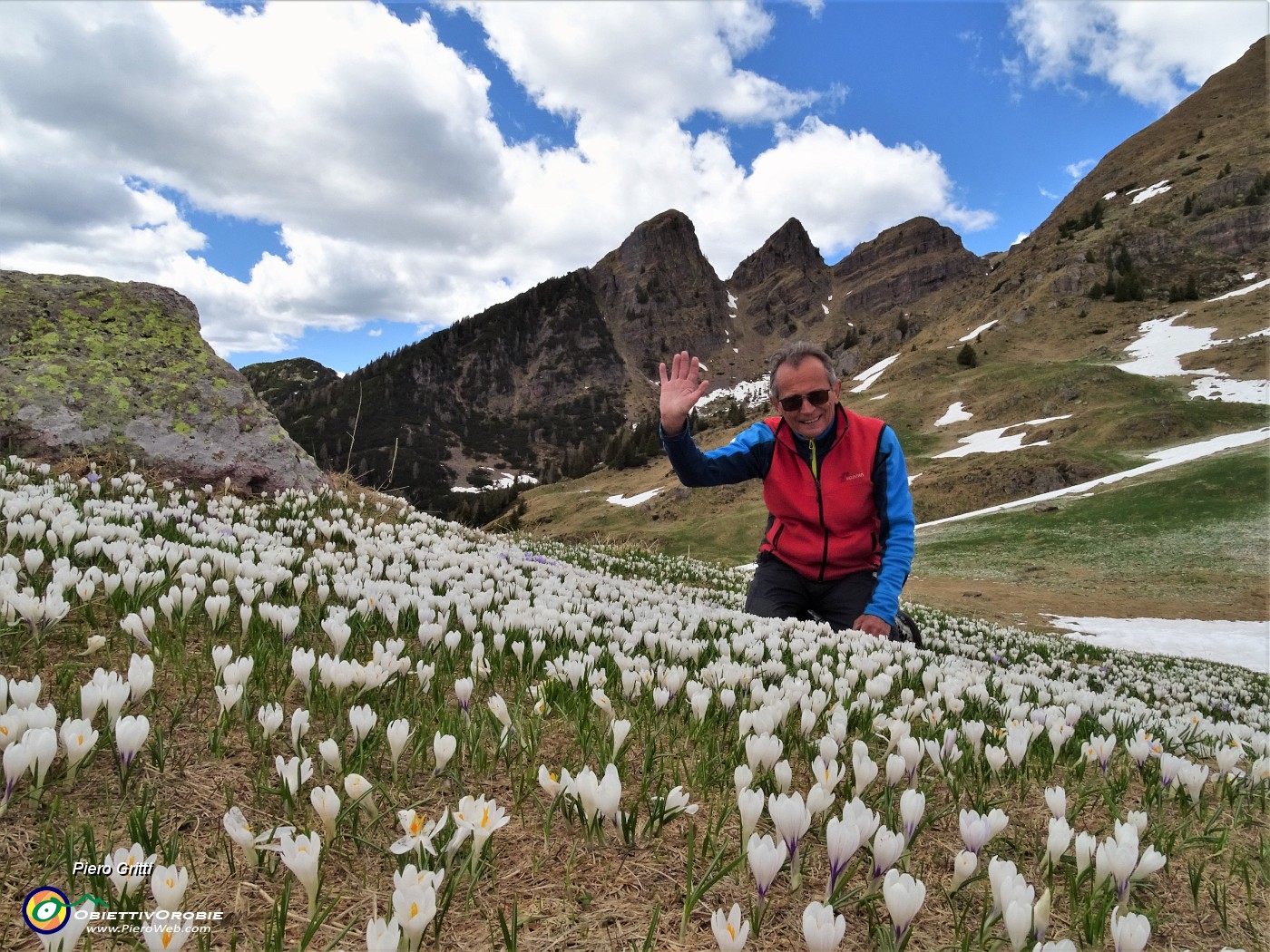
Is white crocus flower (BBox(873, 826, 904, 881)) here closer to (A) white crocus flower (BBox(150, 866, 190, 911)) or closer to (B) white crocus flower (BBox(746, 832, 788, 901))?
(B) white crocus flower (BBox(746, 832, 788, 901))

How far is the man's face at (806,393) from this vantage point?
704cm

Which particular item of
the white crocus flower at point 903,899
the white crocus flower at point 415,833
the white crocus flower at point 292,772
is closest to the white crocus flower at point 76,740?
the white crocus flower at point 292,772

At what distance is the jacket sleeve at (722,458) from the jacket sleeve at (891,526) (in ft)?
4.45

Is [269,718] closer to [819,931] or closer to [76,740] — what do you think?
[76,740]

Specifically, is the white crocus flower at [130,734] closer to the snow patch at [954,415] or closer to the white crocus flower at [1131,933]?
the white crocus flower at [1131,933]

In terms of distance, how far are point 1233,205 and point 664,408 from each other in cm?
13384

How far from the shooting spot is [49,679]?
3.07 m

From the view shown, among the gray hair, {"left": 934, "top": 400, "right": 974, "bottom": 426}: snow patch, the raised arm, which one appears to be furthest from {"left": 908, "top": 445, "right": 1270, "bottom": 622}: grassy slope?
{"left": 934, "top": 400, "right": 974, "bottom": 426}: snow patch

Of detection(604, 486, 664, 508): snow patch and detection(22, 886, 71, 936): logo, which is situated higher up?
detection(22, 886, 71, 936): logo

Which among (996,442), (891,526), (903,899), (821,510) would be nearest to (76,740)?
(903,899)

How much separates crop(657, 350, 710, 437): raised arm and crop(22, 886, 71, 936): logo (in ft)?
18.4

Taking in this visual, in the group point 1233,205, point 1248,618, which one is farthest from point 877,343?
point 1248,618

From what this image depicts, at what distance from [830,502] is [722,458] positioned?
1.35 meters

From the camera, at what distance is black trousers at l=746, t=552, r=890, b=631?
25.4 feet
